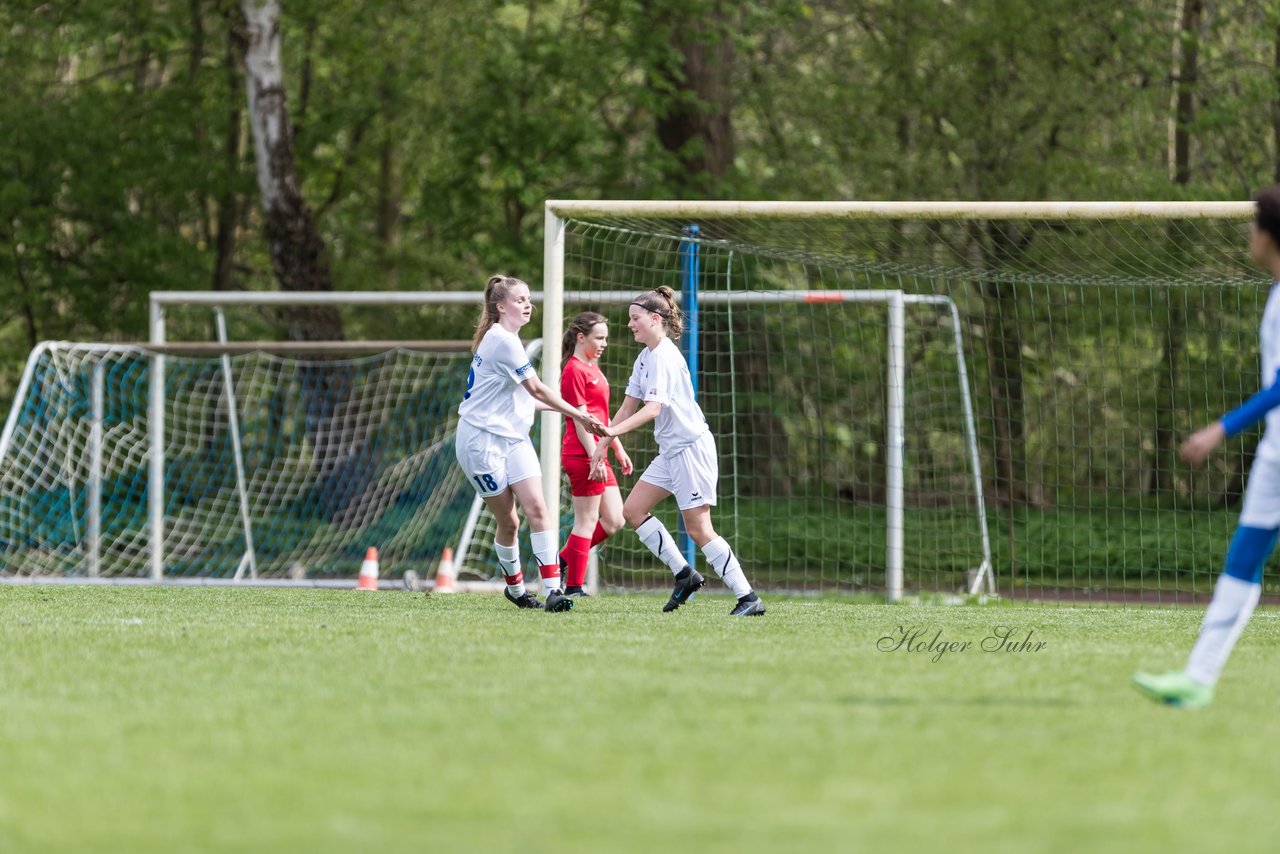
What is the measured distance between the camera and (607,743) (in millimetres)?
4340

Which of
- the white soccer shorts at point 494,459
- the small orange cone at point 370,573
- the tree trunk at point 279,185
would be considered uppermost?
the tree trunk at point 279,185

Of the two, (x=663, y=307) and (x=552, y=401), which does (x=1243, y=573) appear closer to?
(x=663, y=307)

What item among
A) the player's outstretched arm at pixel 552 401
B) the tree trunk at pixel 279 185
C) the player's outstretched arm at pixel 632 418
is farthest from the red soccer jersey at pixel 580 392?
the tree trunk at pixel 279 185

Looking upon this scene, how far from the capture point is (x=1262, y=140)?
56.4 ft

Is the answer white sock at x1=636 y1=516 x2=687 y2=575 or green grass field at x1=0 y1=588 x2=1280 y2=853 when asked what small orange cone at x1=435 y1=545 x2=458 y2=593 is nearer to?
white sock at x1=636 y1=516 x2=687 y2=575

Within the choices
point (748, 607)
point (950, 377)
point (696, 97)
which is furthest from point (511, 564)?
point (696, 97)

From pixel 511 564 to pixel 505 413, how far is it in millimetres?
937

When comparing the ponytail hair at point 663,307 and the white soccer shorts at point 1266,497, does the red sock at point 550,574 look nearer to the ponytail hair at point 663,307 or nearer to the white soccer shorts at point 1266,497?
the ponytail hair at point 663,307

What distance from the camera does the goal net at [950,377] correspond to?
1224cm

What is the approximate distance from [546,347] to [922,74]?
9921mm

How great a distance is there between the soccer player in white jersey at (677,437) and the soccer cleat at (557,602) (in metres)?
0.59

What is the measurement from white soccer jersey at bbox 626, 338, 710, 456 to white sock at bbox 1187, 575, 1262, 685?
3649 mm

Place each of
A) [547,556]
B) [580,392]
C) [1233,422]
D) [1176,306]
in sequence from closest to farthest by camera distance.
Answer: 1. [1233,422]
2. [547,556]
3. [580,392]
4. [1176,306]

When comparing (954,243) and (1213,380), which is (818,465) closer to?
(954,243)
